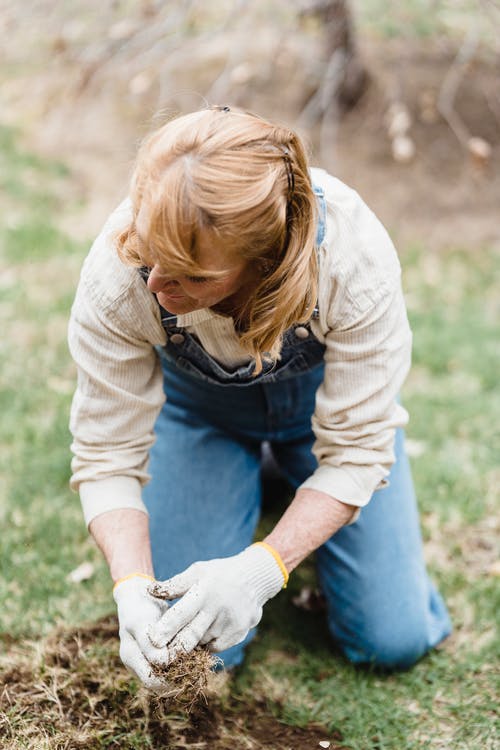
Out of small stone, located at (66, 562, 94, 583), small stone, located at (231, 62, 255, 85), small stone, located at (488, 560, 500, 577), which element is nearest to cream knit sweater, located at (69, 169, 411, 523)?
A: small stone, located at (66, 562, 94, 583)

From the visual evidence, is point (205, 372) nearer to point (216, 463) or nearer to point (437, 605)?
point (216, 463)

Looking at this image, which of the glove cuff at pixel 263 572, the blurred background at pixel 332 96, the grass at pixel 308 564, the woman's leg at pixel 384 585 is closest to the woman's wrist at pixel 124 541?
the glove cuff at pixel 263 572

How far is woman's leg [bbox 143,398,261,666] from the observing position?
2088 mm

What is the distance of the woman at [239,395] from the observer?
137 cm

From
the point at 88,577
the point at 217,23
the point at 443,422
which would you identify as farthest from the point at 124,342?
the point at 217,23

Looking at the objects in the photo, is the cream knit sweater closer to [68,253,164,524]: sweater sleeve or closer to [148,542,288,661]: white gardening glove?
[68,253,164,524]: sweater sleeve

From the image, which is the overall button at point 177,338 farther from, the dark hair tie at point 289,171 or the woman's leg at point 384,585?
the woman's leg at point 384,585

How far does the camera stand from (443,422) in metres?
2.95

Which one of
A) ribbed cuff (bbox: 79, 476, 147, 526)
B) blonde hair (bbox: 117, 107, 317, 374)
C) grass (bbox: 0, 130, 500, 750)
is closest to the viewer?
blonde hair (bbox: 117, 107, 317, 374)

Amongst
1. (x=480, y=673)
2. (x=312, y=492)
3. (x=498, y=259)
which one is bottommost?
(x=498, y=259)

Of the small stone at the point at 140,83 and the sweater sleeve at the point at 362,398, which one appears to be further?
the small stone at the point at 140,83

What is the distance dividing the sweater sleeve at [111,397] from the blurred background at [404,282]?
278mm

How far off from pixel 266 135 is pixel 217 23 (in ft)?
13.8

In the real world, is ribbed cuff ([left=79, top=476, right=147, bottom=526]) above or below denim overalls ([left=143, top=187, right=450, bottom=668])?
above
